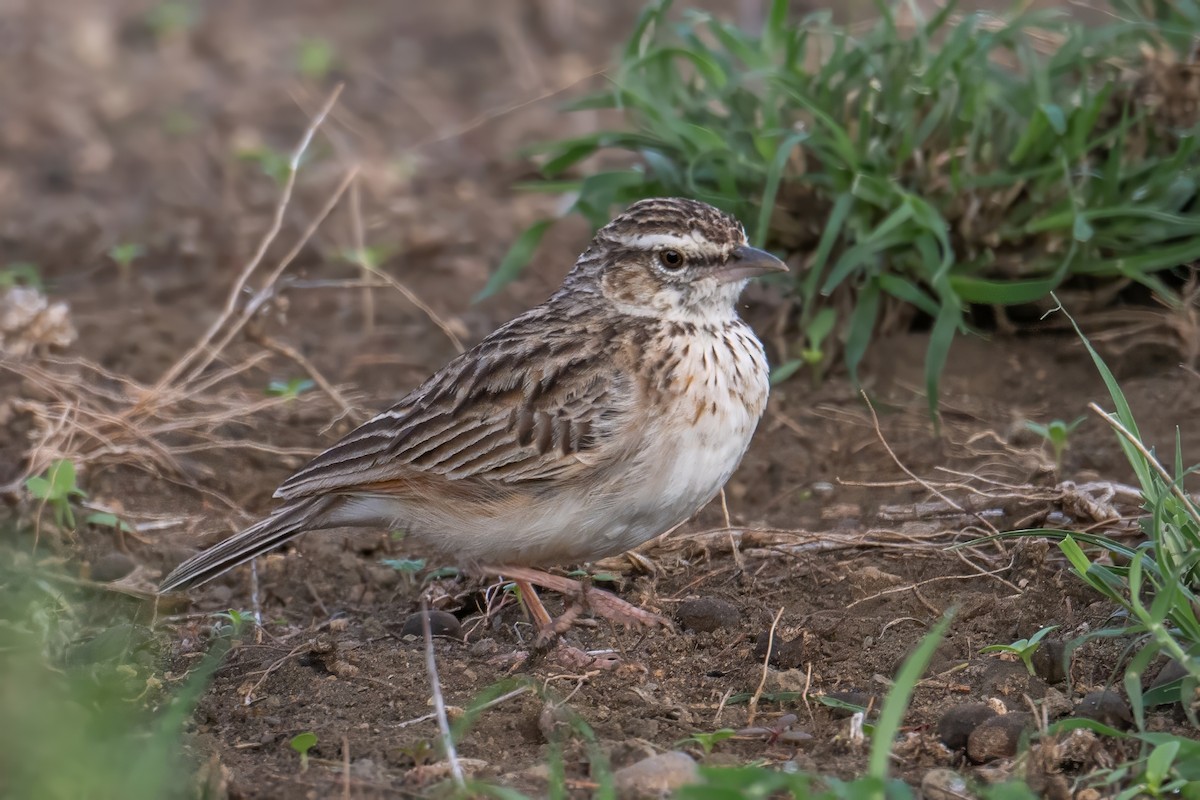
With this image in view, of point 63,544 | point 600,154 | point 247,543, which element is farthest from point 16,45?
point 247,543

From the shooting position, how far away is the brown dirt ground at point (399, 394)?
14.3 ft

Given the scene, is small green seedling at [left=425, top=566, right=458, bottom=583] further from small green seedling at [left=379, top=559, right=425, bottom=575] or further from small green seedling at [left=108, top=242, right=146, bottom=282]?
small green seedling at [left=108, top=242, right=146, bottom=282]

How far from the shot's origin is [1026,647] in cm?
431

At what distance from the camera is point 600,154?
10.1 metres

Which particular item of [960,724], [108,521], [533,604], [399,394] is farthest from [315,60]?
[960,724]

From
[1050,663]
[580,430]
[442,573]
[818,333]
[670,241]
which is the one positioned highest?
[670,241]

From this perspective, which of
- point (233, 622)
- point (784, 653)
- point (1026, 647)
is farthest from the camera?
point (233, 622)

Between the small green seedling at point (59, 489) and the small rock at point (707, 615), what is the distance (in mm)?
2468

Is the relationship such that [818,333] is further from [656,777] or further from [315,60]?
[315,60]

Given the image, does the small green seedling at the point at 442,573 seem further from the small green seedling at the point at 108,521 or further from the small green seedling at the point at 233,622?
the small green seedling at the point at 108,521

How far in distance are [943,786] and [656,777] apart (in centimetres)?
69

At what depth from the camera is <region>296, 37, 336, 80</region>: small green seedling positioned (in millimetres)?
11390

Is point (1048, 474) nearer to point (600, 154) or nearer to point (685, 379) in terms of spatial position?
point (685, 379)

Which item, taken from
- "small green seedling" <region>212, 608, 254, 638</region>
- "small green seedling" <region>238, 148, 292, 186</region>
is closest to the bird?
"small green seedling" <region>212, 608, 254, 638</region>
